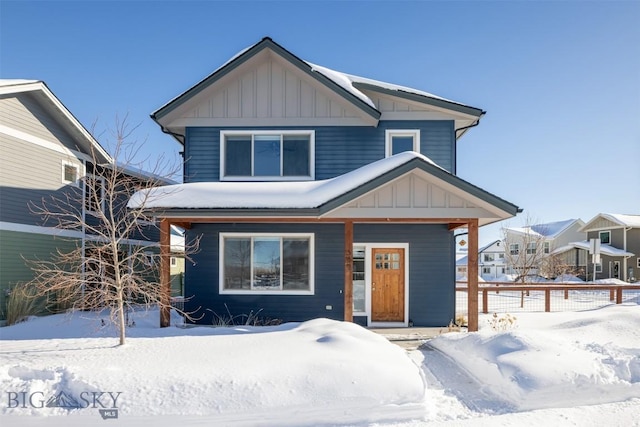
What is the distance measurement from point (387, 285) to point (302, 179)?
3.72 meters

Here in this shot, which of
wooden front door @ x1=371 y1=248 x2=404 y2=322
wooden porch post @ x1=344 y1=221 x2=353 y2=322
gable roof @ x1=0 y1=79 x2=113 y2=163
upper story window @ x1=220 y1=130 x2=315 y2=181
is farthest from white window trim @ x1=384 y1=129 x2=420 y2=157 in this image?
gable roof @ x1=0 y1=79 x2=113 y2=163

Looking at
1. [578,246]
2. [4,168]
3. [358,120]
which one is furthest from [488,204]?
[578,246]

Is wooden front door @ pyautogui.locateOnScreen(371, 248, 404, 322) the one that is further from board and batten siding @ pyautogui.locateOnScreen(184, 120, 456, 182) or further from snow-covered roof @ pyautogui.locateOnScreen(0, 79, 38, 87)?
snow-covered roof @ pyautogui.locateOnScreen(0, 79, 38, 87)

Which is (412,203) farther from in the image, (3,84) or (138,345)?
(3,84)

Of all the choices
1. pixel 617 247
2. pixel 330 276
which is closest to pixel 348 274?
pixel 330 276

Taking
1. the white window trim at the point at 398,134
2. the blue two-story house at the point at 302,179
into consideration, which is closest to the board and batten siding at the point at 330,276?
the blue two-story house at the point at 302,179

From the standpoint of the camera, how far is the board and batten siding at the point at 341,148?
10.7m

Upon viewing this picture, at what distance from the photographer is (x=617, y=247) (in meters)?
34.2

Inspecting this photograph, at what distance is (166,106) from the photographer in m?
10.4

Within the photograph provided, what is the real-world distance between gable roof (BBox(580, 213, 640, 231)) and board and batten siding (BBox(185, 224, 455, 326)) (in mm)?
32388

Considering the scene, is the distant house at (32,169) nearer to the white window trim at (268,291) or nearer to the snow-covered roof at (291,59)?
the snow-covered roof at (291,59)

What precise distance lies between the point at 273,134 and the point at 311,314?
5042mm

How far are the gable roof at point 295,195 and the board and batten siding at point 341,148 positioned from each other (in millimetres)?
1226

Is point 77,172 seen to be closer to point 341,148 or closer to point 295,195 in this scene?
point 295,195
